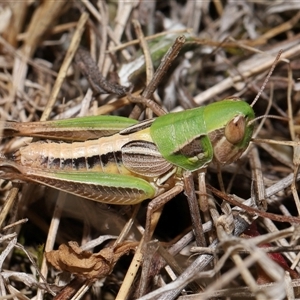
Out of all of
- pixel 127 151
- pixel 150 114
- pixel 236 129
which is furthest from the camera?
pixel 150 114

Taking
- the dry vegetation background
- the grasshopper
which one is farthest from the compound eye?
the dry vegetation background

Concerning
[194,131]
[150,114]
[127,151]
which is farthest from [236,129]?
[150,114]

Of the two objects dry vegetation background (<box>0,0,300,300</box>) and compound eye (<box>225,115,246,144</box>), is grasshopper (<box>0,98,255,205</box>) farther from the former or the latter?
dry vegetation background (<box>0,0,300,300</box>)

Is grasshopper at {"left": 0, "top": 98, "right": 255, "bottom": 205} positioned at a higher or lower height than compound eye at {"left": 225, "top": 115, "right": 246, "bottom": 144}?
lower

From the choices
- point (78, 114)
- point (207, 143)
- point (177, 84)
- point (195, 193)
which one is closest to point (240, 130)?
point (207, 143)

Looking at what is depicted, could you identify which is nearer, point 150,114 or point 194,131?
point 194,131

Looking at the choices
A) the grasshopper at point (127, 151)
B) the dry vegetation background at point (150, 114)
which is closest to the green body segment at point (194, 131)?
the grasshopper at point (127, 151)

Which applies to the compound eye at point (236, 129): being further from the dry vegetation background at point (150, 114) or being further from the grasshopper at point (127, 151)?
the dry vegetation background at point (150, 114)

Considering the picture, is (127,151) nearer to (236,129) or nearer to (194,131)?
(194,131)
